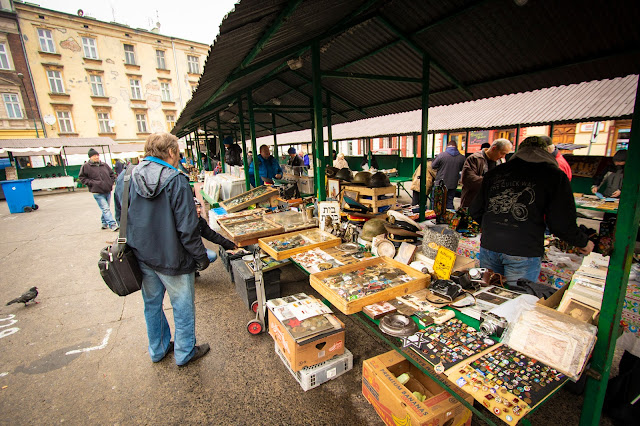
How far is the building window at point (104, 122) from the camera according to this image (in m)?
25.4

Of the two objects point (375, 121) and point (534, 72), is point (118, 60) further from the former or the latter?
point (534, 72)

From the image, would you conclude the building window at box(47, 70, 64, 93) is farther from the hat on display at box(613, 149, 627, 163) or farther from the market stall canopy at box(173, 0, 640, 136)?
the hat on display at box(613, 149, 627, 163)

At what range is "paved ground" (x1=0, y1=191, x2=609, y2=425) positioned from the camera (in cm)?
257

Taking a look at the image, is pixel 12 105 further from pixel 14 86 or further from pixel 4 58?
pixel 4 58

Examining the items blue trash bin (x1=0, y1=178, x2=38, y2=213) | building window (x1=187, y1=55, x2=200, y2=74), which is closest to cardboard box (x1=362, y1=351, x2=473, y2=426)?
blue trash bin (x1=0, y1=178, x2=38, y2=213)

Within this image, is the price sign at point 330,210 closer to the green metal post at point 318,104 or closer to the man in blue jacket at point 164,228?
the green metal post at point 318,104

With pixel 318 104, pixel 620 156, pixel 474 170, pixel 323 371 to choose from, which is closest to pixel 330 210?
pixel 318 104

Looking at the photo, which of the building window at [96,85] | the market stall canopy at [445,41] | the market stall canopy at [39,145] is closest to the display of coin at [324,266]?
the market stall canopy at [445,41]

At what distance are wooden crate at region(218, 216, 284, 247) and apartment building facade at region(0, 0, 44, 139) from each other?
2851cm

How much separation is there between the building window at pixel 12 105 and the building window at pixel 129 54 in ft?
28.8

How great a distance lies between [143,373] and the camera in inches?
122

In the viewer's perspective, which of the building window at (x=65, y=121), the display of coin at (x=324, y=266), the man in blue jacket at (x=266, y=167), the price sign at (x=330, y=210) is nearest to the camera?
the display of coin at (x=324, y=266)

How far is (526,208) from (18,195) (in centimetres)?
1787

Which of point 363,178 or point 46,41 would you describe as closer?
point 363,178
